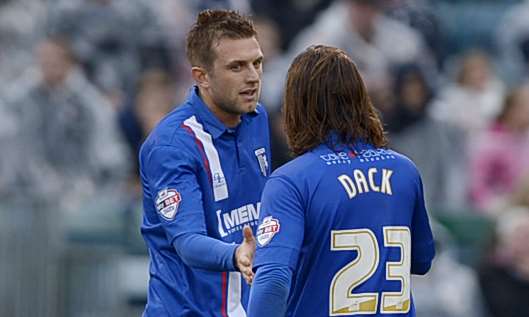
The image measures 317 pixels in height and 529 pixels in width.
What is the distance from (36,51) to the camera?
1220 cm

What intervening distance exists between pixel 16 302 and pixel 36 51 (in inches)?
109

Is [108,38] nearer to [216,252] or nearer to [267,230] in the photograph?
[216,252]

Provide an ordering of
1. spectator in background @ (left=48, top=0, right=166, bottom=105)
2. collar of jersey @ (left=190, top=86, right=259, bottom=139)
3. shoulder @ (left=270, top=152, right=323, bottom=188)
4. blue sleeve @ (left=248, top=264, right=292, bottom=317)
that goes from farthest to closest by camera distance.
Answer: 1. spectator in background @ (left=48, top=0, right=166, bottom=105)
2. collar of jersey @ (left=190, top=86, right=259, bottom=139)
3. shoulder @ (left=270, top=152, right=323, bottom=188)
4. blue sleeve @ (left=248, top=264, right=292, bottom=317)

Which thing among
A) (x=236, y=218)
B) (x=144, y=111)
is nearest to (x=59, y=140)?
(x=144, y=111)

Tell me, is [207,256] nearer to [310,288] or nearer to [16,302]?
[310,288]

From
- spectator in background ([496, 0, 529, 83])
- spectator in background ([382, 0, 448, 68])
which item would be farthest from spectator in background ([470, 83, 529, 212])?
spectator in background ([496, 0, 529, 83])

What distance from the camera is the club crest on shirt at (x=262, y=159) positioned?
5699 mm

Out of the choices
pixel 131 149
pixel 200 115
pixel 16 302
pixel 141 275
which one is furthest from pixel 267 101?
pixel 200 115

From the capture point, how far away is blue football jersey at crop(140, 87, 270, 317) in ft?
17.7

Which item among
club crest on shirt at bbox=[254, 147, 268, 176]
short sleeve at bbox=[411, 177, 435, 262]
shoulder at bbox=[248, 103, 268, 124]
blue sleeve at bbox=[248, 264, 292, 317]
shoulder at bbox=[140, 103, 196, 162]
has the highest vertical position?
shoulder at bbox=[248, 103, 268, 124]

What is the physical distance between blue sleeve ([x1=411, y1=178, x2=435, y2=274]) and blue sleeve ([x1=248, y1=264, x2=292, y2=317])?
2.01 feet

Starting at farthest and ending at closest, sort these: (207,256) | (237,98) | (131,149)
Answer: (131,149) → (237,98) → (207,256)

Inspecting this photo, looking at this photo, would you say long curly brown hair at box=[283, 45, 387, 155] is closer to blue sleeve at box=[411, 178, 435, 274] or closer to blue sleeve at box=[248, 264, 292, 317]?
blue sleeve at box=[411, 178, 435, 274]

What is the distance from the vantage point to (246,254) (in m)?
4.91
